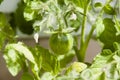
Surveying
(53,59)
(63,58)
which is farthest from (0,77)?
(53,59)

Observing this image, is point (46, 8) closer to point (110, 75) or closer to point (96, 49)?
point (110, 75)

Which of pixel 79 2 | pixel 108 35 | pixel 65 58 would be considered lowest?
pixel 65 58

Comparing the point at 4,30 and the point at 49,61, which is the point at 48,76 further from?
the point at 4,30

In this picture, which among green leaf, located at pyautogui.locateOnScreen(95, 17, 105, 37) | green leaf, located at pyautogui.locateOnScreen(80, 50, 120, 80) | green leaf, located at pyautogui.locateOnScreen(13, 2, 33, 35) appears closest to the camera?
green leaf, located at pyautogui.locateOnScreen(80, 50, 120, 80)

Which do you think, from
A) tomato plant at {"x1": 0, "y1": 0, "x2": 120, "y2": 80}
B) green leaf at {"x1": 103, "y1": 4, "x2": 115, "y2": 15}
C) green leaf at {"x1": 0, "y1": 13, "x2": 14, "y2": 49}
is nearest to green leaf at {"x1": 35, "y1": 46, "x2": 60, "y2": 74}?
tomato plant at {"x1": 0, "y1": 0, "x2": 120, "y2": 80}

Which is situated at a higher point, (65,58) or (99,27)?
(99,27)

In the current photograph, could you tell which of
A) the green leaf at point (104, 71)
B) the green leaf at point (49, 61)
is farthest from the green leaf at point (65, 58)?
the green leaf at point (104, 71)

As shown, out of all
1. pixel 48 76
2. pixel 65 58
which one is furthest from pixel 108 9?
pixel 48 76

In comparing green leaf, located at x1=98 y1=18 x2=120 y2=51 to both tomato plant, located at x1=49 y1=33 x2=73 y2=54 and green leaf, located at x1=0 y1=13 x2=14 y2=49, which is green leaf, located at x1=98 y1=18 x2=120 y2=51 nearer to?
tomato plant, located at x1=49 y1=33 x2=73 y2=54

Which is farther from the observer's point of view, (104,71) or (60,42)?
(60,42)
